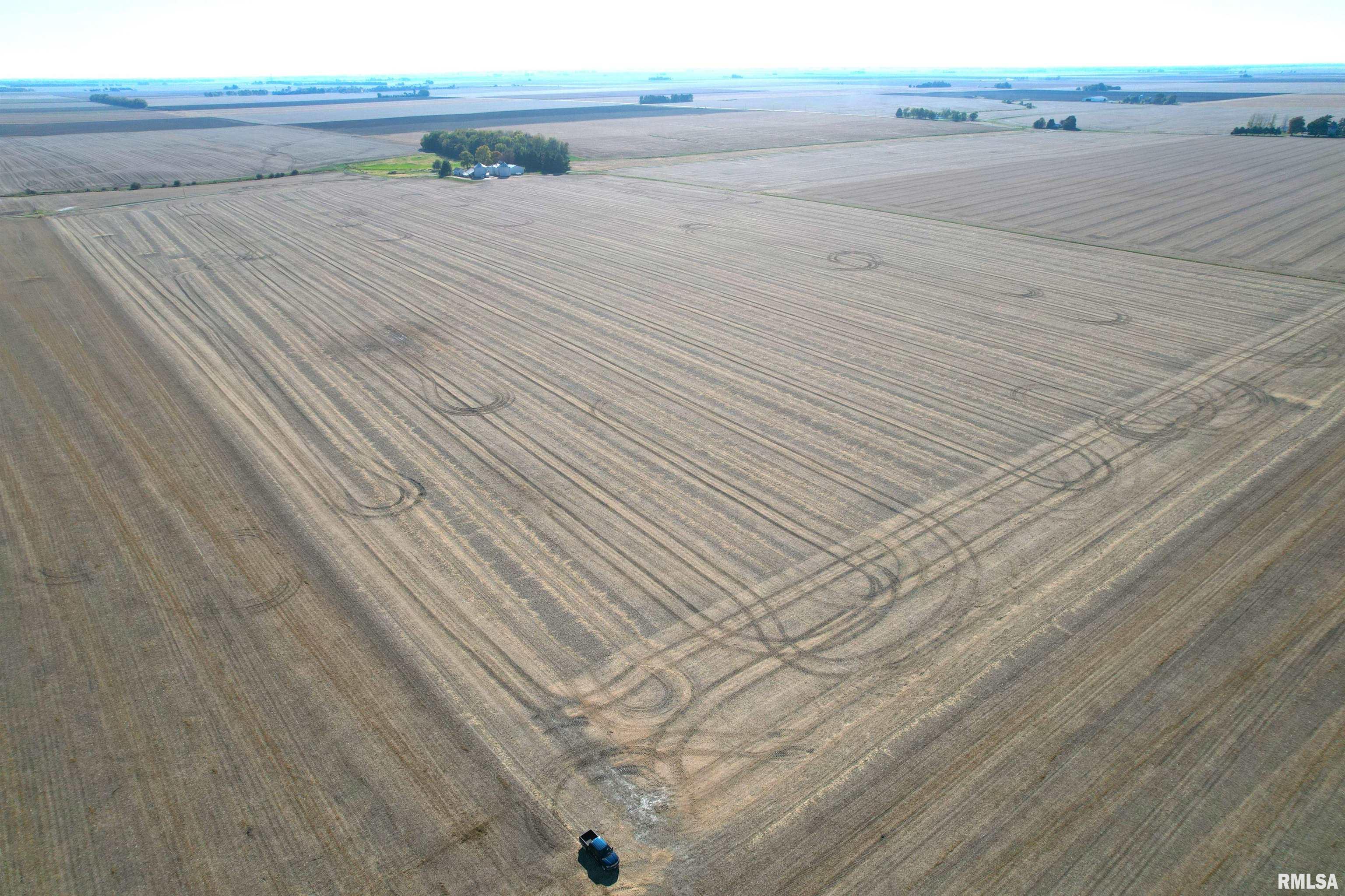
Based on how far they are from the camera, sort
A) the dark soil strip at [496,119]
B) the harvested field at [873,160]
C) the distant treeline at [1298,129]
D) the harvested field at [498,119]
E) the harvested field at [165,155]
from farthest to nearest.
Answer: the dark soil strip at [496,119] → the harvested field at [498,119] → the distant treeline at [1298,129] → the harvested field at [165,155] → the harvested field at [873,160]

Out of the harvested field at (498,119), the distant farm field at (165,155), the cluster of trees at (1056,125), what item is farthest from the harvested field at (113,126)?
the cluster of trees at (1056,125)

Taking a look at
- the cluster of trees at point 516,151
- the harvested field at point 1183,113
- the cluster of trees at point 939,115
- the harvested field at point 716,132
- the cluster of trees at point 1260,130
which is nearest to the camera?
the cluster of trees at point 516,151

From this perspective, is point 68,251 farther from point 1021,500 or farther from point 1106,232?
point 1106,232

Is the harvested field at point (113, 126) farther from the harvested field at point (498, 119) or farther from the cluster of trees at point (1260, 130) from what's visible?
the cluster of trees at point (1260, 130)

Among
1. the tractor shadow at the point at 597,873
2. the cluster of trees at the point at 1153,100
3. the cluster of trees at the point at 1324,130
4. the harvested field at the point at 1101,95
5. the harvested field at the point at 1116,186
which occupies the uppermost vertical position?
the harvested field at the point at 1101,95

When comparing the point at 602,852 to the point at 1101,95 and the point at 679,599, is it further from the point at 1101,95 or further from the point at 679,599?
the point at 1101,95

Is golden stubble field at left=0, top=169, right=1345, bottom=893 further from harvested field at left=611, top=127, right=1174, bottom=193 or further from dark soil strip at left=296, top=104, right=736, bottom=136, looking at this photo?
dark soil strip at left=296, top=104, right=736, bottom=136

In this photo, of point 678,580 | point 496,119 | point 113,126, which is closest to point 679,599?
point 678,580
